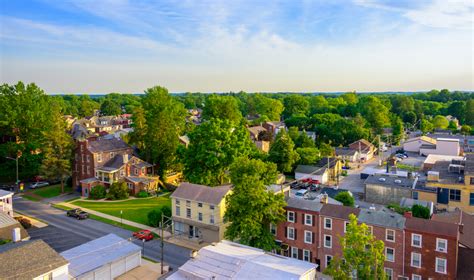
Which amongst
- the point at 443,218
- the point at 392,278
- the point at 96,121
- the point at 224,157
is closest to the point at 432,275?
the point at 392,278

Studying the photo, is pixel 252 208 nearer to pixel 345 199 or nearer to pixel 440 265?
pixel 440 265

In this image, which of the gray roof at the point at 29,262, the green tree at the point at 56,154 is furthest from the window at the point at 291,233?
the green tree at the point at 56,154

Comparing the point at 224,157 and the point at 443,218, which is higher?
the point at 224,157

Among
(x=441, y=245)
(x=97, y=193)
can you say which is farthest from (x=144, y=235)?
(x=441, y=245)

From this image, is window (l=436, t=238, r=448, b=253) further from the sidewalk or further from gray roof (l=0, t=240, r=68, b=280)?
gray roof (l=0, t=240, r=68, b=280)

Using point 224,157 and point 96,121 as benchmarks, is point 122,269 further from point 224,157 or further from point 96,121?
point 96,121

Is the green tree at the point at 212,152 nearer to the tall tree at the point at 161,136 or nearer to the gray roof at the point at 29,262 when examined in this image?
the tall tree at the point at 161,136

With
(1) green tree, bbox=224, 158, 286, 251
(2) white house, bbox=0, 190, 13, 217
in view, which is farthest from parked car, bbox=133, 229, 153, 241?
(2) white house, bbox=0, 190, 13, 217
